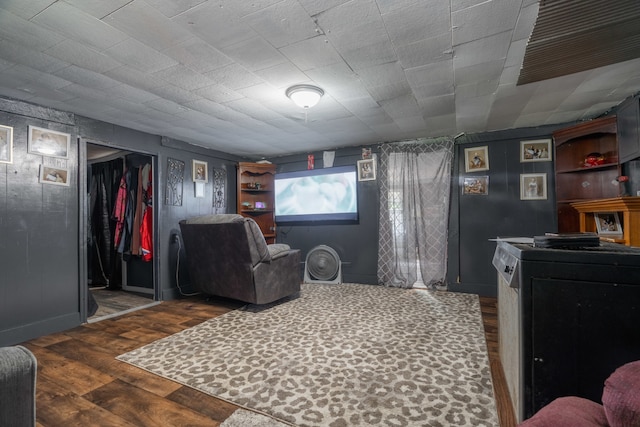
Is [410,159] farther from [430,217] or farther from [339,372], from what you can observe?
[339,372]

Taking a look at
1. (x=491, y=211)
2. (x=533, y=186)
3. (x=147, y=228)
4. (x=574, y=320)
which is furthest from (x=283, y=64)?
(x=533, y=186)

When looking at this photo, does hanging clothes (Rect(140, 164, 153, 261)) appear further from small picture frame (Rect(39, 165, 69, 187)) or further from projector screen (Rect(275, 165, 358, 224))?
projector screen (Rect(275, 165, 358, 224))

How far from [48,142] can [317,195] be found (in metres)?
3.35

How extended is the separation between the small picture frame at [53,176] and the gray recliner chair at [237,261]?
1.20m

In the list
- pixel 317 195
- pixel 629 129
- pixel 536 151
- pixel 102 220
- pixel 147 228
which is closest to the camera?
pixel 629 129

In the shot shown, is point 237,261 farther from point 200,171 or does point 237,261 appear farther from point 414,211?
point 414,211

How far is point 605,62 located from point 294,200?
3999 mm

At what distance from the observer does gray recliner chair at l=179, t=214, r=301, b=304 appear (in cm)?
319

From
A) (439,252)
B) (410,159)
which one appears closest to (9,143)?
(410,159)

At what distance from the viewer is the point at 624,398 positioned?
608 millimetres


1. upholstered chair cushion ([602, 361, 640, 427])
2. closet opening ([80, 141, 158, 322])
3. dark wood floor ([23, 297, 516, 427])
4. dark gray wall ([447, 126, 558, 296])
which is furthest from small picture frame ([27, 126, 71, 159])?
dark gray wall ([447, 126, 558, 296])

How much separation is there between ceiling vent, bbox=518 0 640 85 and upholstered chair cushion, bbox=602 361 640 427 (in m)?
1.81

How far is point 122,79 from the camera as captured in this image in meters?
2.35

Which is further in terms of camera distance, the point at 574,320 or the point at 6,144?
the point at 6,144
